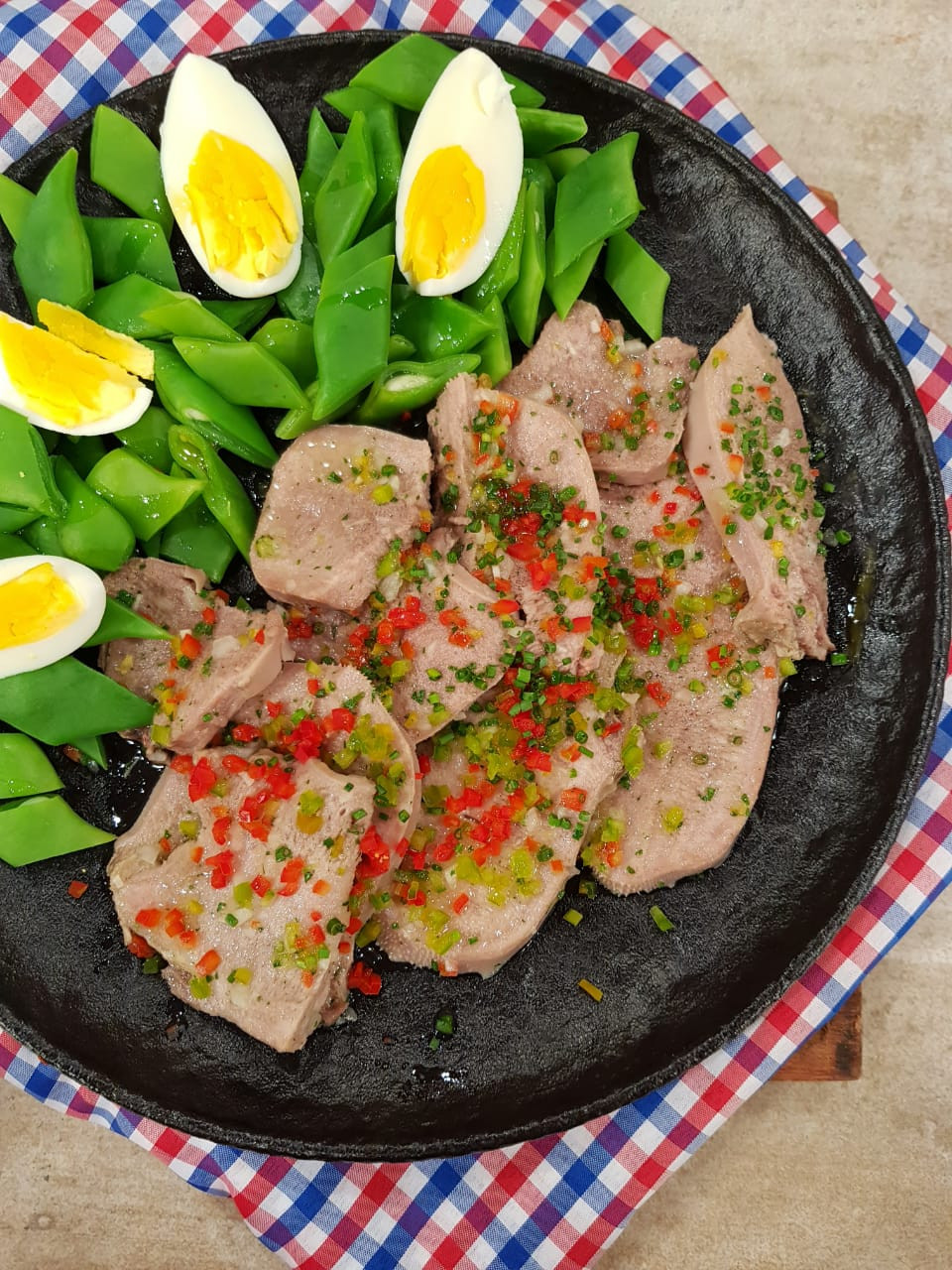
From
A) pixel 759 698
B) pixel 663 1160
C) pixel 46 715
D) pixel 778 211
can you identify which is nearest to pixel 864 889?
pixel 759 698

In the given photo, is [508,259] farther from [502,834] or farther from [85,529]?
[502,834]

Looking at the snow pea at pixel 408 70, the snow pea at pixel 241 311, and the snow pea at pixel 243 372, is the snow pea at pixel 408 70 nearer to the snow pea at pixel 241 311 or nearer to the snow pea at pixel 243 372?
the snow pea at pixel 241 311

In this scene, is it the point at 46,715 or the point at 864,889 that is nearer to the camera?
the point at 46,715

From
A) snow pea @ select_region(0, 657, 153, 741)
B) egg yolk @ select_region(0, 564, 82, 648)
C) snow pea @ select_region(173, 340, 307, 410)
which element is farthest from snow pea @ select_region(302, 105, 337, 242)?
snow pea @ select_region(0, 657, 153, 741)

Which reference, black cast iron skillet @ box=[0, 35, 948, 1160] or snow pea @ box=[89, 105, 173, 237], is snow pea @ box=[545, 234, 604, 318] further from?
snow pea @ box=[89, 105, 173, 237]

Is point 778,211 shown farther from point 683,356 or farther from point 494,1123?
point 494,1123

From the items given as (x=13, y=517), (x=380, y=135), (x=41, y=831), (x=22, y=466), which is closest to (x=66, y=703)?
(x=41, y=831)
